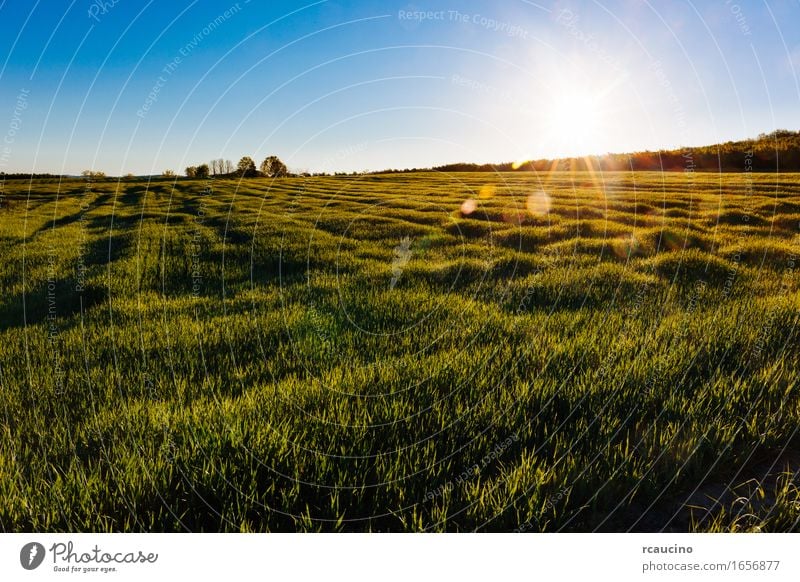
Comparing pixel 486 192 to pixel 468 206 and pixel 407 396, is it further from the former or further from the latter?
pixel 407 396

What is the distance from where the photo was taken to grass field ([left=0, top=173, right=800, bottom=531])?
8.43 ft

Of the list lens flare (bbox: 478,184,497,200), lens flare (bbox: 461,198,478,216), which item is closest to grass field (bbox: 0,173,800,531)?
lens flare (bbox: 461,198,478,216)

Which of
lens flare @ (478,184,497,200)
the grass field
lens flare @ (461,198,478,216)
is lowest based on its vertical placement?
the grass field

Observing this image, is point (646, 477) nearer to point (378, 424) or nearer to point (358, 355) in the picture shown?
point (378, 424)

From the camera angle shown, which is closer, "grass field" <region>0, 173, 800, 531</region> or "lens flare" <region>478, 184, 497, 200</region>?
"grass field" <region>0, 173, 800, 531</region>

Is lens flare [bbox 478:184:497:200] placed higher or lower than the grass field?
higher

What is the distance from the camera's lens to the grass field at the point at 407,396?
257 centimetres

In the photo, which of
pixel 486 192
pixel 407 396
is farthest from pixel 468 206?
pixel 407 396

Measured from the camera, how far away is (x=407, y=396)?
3.42 meters

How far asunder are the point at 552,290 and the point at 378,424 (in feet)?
13.5

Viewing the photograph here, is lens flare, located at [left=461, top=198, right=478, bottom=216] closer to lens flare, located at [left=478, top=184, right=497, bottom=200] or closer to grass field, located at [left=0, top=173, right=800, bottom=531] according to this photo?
lens flare, located at [left=478, top=184, right=497, bottom=200]

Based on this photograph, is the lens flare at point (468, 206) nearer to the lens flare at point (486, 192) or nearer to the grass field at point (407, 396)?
the lens flare at point (486, 192)

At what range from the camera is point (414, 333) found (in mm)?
4844
